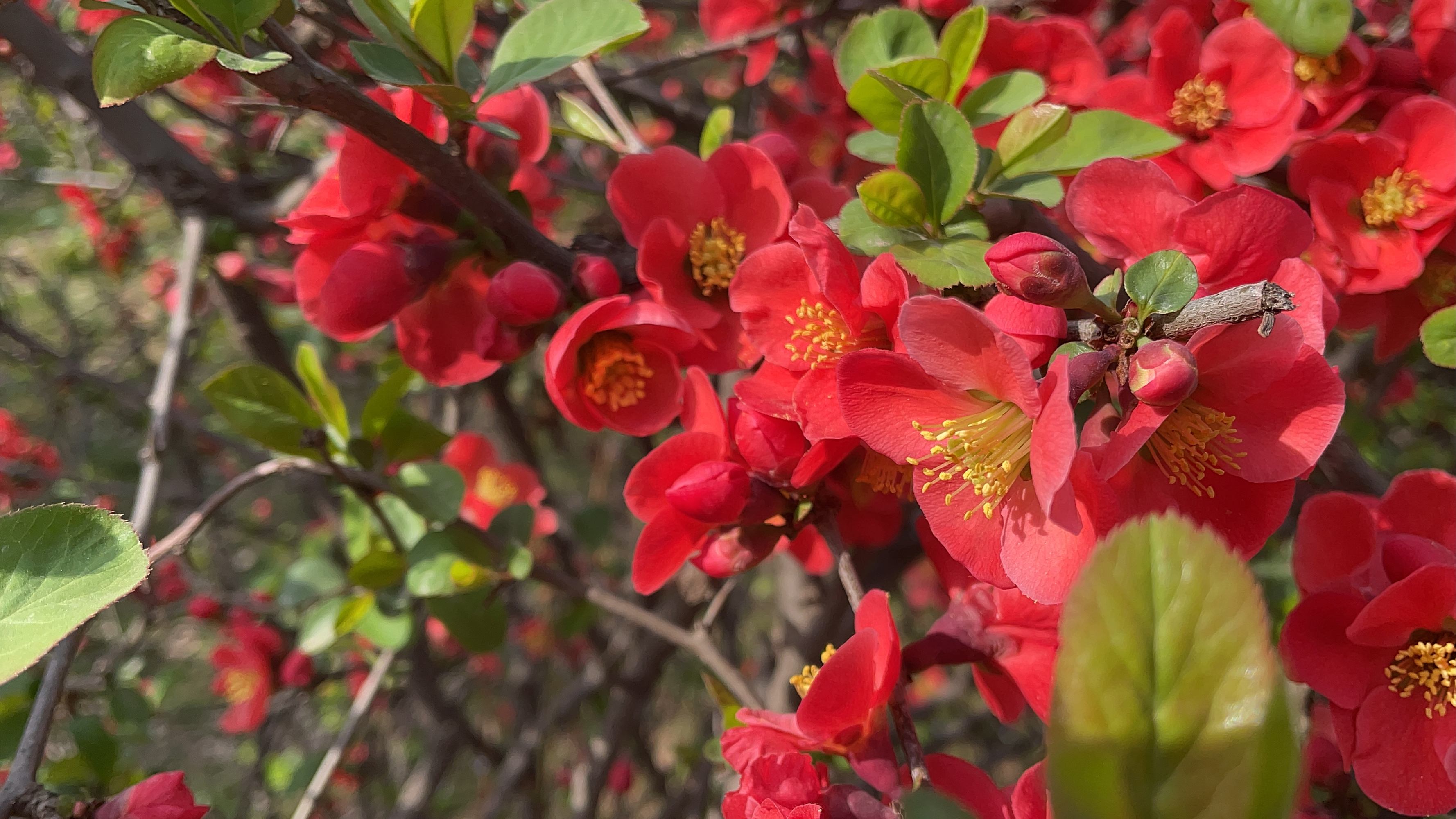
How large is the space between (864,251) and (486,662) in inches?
92.7

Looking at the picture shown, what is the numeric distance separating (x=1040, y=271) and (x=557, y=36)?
48 cm

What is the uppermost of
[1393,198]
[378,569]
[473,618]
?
[1393,198]

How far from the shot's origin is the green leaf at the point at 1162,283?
19.7 inches

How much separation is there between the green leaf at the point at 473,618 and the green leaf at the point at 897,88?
726 millimetres

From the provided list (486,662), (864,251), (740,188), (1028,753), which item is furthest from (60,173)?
(1028,753)

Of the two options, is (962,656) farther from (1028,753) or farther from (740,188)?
(1028,753)

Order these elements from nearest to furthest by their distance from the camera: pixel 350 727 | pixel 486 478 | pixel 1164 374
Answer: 1. pixel 1164 374
2. pixel 350 727
3. pixel 486 478

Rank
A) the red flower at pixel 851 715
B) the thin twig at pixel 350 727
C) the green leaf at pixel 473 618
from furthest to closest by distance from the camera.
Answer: the thin twig at pixel 350 727 → the green leaf at pixel 473 618 → the red flower at pixel 851 715

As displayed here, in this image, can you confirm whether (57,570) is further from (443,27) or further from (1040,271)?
(1040,271)

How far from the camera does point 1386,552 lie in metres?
0.66

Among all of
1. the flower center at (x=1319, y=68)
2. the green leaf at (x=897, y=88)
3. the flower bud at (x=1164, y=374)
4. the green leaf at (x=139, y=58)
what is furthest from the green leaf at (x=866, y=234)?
the flower center at (x=1319, y=68)

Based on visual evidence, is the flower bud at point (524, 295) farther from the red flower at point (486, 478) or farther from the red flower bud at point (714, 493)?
the red flower at point (486, 478)

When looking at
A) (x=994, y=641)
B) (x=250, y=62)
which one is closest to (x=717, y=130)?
(x=250, y=62)

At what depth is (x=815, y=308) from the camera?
68 centimetres
